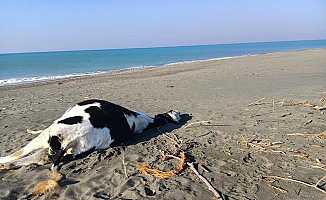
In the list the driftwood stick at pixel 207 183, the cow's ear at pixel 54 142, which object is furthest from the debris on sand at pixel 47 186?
the driftwood stick at pixel 207 183

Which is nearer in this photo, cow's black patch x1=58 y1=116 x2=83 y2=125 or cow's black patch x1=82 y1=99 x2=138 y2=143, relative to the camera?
cow's black patch x1=58 y1=116 x2=83 y2=125

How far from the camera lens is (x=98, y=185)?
506cm

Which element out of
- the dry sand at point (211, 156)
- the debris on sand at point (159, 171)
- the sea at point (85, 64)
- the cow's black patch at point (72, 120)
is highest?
the cow's black patch at point (72, 120)

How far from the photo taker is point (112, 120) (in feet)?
21.5

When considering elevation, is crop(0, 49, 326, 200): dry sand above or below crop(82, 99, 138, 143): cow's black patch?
below

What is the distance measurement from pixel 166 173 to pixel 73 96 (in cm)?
979

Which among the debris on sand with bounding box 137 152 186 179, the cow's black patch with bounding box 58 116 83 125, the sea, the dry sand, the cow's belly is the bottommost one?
the sea

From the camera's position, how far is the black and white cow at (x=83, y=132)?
232 inches

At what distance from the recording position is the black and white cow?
5902mm

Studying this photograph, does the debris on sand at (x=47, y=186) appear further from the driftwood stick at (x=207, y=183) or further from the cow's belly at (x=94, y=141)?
the driftwood stick at (x=207, y=183)

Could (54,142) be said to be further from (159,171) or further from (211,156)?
(211,156)

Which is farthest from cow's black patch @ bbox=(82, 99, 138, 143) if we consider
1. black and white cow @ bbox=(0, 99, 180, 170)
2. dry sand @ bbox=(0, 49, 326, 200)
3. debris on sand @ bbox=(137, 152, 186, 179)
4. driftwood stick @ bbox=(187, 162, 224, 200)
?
driftwood stick @ bbox=(187, 162, 224, 200)

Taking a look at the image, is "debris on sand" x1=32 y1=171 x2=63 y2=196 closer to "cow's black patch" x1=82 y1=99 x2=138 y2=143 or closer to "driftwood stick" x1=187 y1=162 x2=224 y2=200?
"cow's black patch" x1=82 y1=99 x2=138 y2=143

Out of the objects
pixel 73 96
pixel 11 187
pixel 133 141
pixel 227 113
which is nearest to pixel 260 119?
pixel 227 113
